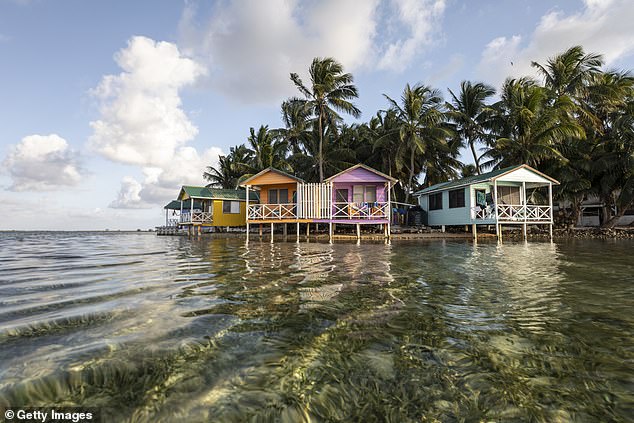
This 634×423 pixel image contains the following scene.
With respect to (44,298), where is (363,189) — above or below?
above

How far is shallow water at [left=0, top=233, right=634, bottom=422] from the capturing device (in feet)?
5.98

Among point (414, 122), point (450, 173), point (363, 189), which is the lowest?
point (363, 189)

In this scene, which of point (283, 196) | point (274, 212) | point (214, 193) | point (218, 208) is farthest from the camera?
point (218, 208)

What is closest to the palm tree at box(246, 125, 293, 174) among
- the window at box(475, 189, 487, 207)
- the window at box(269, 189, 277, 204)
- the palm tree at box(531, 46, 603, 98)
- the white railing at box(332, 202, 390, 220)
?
the window at box(269, 189, 277, 204)

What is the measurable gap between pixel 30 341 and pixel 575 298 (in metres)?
5.84

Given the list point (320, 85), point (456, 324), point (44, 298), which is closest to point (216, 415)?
point (456, 324)

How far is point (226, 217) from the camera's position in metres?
28.3

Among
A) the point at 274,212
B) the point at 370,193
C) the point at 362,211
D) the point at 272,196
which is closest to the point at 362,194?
the point at 370,193

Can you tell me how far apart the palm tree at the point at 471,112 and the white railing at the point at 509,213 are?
28.9 feet

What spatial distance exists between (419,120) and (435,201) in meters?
6.72

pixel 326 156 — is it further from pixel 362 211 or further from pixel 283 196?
pixel 362 211

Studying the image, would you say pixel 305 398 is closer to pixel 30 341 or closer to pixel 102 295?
pixel 30 341

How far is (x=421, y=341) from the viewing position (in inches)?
106

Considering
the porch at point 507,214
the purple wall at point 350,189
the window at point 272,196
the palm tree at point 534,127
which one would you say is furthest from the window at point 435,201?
the window at point 272,196
